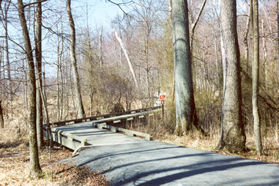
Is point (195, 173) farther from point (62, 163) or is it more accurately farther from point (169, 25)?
point (169, 25)

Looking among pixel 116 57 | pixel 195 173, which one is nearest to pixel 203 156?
pixel 195 173


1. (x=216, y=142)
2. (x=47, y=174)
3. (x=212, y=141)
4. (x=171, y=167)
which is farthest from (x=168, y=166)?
(x=212, y=141)

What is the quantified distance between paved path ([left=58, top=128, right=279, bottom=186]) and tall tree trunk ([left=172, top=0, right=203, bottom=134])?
2442 millimetres

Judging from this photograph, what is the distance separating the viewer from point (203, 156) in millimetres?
5633

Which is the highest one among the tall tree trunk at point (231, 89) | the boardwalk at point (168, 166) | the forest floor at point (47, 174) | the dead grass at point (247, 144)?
the tall tree trunk at point (231, 89)

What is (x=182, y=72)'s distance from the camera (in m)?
9.23

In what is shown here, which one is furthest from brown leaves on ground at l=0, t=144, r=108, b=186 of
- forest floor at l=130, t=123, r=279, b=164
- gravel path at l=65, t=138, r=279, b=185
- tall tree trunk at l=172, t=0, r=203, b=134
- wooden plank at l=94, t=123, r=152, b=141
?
tall tree trunk at l=172, t=0, r=203, b=134

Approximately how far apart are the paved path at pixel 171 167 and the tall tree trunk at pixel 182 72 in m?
2.44

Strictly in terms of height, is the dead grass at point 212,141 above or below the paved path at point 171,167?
below

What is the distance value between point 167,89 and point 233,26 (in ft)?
17.1

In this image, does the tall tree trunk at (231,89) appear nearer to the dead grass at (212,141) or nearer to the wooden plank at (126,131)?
the dead grass at (212,141)

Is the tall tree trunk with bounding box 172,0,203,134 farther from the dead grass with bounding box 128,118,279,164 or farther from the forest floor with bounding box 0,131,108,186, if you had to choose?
the forest floor with bounding box 0,131,108,186

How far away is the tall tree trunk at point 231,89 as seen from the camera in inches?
260

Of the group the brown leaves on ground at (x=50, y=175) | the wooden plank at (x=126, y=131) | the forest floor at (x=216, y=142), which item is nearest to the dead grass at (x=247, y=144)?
the forest floor at (x=216, y=142)
